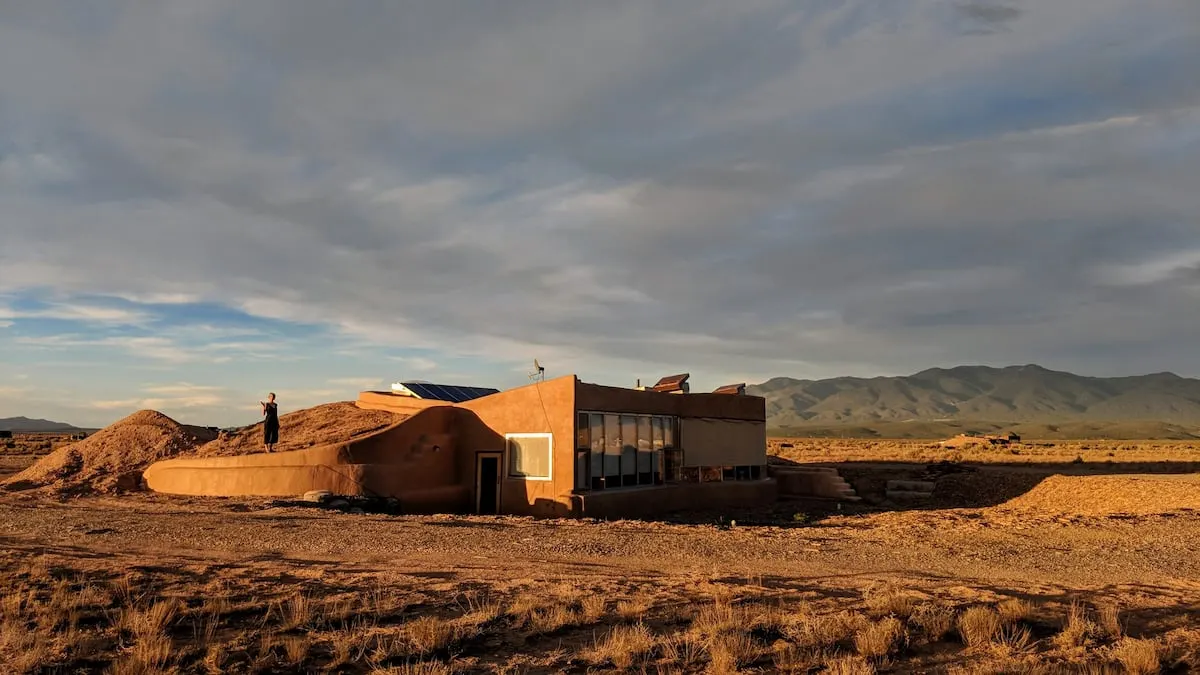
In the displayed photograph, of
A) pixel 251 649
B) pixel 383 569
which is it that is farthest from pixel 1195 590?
pixel 251 649

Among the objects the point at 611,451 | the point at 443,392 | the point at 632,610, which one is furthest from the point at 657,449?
the point at 632,610

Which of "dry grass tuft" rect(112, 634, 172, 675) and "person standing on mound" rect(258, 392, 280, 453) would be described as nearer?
"dry grass tuft" rect(112, 634, 172, 675)

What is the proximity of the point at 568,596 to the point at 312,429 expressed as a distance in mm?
21593

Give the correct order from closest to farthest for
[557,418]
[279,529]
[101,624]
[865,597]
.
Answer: [101,624], [865,597], [279,529], [557,418]

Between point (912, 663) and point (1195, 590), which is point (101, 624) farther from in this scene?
point (1195, 590)

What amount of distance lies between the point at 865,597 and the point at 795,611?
55.2 inches

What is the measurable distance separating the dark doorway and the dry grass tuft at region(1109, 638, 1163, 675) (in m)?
19.2

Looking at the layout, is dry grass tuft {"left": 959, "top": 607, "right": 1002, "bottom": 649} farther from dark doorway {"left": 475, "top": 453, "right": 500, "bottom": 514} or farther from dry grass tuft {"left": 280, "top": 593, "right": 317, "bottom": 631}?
dark doorway {"left": 475, "top": 453, "right": 500, "bottom": 514}

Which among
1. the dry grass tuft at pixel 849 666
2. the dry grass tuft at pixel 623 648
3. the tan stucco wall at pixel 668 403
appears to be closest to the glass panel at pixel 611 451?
the tan stucco wall at pixel 668 403

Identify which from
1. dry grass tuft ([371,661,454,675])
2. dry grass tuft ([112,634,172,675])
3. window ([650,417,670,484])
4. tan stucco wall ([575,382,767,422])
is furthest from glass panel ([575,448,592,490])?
dry grass tuft ([112,634,172,675])

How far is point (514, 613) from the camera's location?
9.99 meters

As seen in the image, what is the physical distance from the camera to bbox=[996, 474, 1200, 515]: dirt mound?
25688mm

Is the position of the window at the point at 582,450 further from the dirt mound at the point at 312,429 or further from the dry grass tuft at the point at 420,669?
the dry grass tuft at the point at 420,669

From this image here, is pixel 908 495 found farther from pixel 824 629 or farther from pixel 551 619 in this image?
pixel 551 619
